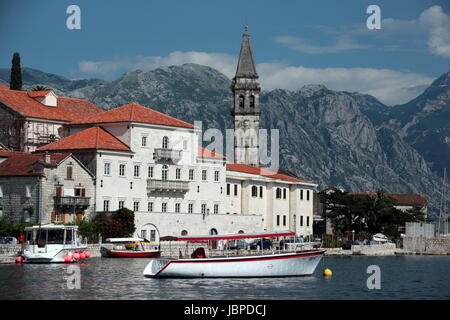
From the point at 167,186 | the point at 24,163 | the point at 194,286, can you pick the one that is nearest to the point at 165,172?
the point at 167,186

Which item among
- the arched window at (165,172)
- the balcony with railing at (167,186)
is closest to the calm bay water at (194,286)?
the balcony with railing at (167,186)

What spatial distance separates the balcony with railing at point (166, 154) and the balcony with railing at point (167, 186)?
7.94 ft

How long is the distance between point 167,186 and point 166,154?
338 centimetres

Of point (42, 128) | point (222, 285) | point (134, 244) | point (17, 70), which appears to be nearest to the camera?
point (222, 285)

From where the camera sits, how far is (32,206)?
84438 millimetres

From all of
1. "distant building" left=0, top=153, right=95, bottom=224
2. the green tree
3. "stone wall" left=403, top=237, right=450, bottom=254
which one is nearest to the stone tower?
"stone wall" left=403, top=237, right=450, bottom=254

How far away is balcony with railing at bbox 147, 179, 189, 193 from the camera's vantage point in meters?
94.6

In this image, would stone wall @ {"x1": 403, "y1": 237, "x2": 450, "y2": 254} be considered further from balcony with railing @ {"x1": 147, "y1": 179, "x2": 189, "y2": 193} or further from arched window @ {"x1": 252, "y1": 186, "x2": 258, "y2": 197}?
balcony with railing @ {"x1": 147, "y1": 179, "x2": 189, "y2": 193}

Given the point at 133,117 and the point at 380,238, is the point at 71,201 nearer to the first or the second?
the point at 133,117

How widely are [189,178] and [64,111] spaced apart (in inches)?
689
